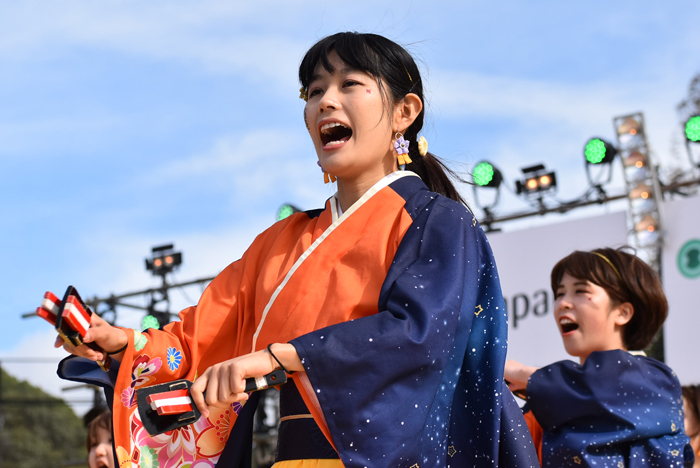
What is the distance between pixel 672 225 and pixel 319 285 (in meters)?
4.98

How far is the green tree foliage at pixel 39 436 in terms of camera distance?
51.6ft

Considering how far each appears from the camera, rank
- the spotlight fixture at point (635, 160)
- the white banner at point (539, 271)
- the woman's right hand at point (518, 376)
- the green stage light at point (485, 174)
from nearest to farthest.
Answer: the woman's right hand at point (518, 376) → the white banner at point (539, 271) → the spotlight fixture at point (635, 160) → the green stage light at point (485, 174)

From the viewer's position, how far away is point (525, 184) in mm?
6836

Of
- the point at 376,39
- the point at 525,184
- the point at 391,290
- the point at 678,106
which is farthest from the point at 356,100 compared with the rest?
the point at 678,106

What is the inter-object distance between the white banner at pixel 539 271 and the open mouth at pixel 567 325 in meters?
3.43

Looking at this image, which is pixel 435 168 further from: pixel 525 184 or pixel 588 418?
pixel 525 184

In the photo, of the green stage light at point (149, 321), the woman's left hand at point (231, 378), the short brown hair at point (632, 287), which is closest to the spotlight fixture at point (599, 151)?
the short brown hair at point (632, 287)

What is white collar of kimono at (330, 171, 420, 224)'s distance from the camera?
1.76m

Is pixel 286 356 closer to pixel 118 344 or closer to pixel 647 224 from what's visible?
pixel 118 344

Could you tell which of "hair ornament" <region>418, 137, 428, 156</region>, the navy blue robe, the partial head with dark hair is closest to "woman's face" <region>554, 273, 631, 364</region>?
the navy blue robe

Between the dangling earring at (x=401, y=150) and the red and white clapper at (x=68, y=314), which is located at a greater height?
the dangling earring at (x=401, y=150)

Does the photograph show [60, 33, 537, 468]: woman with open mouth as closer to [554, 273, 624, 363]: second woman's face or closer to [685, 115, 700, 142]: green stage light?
[554, 273, 624, 363]: second woman's face

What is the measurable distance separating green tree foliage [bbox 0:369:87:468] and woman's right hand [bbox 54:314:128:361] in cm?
1478

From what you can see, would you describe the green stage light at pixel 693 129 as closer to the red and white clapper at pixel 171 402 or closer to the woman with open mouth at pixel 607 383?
the woman with open mouth at pixel 607 383
